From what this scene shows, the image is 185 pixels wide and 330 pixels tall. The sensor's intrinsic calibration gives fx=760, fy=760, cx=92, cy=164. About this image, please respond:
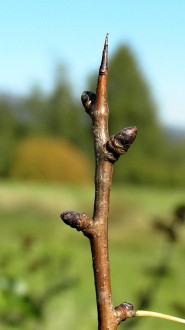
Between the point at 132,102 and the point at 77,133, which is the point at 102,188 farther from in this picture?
the point at 77,133

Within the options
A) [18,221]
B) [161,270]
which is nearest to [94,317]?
[161,270]

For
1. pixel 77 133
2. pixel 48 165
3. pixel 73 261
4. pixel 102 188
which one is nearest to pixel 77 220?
pixel 102 188

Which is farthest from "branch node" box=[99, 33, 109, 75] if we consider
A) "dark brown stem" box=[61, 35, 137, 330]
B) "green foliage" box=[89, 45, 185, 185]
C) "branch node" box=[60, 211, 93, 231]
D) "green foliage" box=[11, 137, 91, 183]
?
"green foliage" box=[89, 45, 185, 185]

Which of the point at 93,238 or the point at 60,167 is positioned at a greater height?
the point at 60,167

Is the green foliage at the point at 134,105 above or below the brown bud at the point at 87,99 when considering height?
above

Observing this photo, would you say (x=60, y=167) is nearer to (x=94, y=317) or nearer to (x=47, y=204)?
(x=47, y=204)

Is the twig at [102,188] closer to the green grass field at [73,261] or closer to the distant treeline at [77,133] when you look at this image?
the green grass field at [73,261]

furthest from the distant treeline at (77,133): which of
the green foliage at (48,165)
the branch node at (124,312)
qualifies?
the branch node at (124,312)

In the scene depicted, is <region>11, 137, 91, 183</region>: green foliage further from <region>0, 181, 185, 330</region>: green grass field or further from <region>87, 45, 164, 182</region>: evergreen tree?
<region>87, 45, 164, 182</region>: evergreen tree
